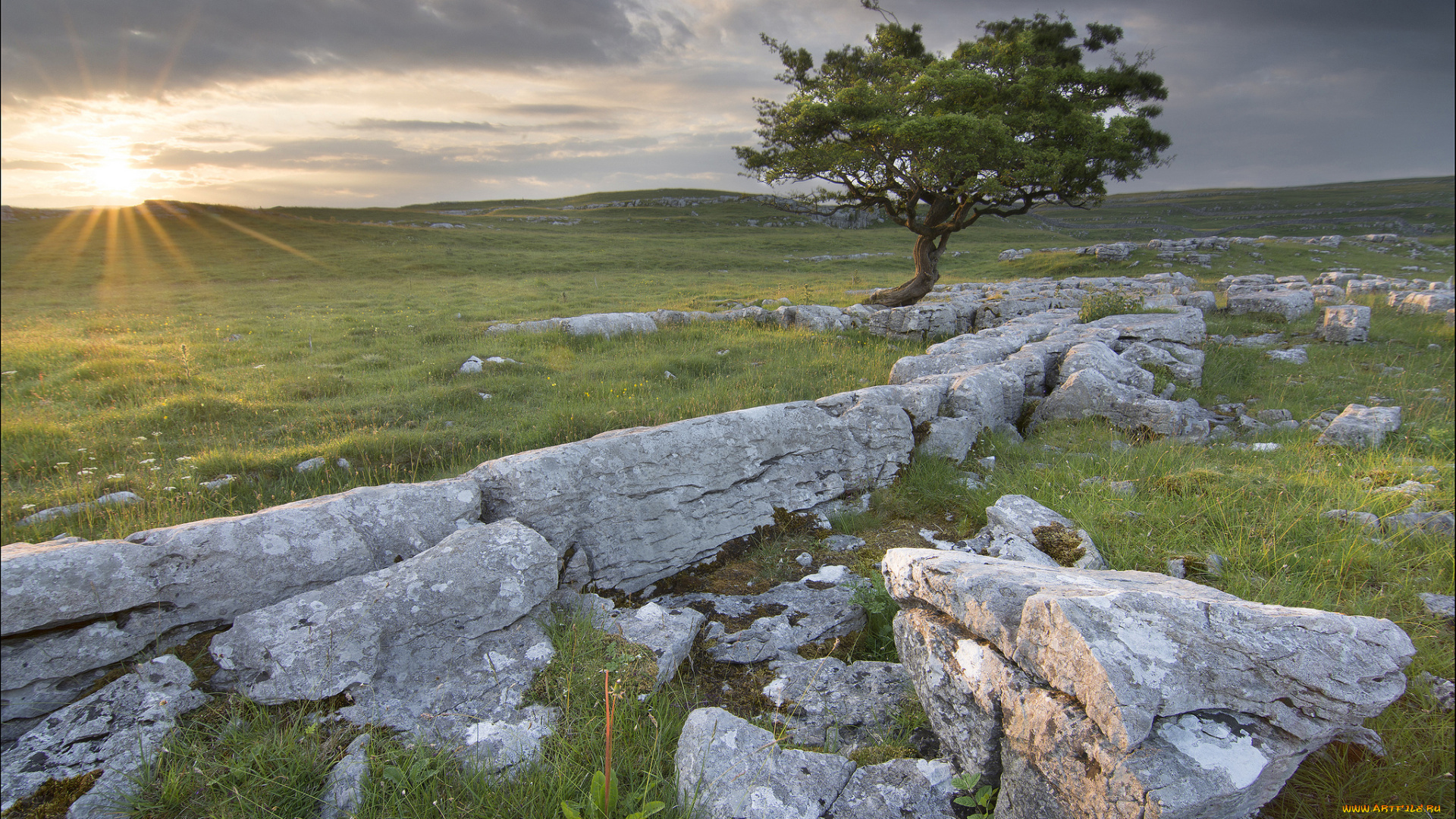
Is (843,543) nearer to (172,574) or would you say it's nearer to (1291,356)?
(172,574)

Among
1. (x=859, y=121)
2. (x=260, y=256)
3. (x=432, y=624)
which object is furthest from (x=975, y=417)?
(x=260, y=256)

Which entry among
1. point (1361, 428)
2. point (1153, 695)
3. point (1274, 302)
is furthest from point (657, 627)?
point (1274, 302)

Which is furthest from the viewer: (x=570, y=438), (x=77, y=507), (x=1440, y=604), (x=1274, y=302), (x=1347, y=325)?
(x=1274, y=302)

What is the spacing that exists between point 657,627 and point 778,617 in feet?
2.98

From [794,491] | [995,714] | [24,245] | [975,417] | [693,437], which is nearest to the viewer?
[995,714]

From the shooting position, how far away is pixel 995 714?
276cm

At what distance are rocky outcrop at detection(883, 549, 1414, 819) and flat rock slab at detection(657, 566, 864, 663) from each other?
124cm

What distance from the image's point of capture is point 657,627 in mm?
3820

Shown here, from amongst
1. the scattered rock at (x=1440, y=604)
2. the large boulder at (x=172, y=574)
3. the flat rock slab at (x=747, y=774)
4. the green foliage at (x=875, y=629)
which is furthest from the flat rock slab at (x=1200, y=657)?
the large boulder at (x=172, y=574)

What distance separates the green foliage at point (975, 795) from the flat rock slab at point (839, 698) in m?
0.47

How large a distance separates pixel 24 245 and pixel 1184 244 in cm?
6602

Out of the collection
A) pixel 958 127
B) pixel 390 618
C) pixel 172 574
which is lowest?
pixel 390 618

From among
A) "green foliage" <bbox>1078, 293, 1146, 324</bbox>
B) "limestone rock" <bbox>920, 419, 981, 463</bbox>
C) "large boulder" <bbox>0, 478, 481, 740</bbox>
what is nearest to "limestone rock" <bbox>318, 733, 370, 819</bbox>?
"large boulder" <bbox>0, 478, 481, 740</bbox>

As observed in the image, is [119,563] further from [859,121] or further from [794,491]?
[859,121]
